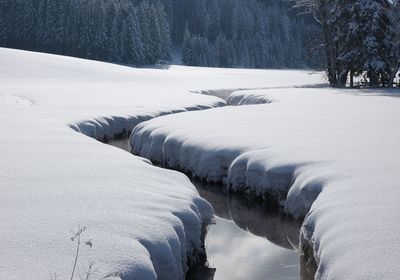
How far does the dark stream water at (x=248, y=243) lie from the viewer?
711 centimetres

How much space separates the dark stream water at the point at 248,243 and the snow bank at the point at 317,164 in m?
0.35

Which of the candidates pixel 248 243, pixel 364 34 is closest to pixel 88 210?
pixel 248 243

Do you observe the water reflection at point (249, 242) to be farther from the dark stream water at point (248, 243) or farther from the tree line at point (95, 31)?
the tree line at point (95, 31)

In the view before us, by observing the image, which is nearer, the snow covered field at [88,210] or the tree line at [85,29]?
the snow covered field at [88,210]

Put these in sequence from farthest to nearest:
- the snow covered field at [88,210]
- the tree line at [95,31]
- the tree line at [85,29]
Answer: the tree line at [95,31]
the tree line at [85,29]
the snow covered field at [88,210]

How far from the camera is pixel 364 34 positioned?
33188mm

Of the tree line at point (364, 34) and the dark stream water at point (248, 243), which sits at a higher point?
the tree line at point (364, 34)

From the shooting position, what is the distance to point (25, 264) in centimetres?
425

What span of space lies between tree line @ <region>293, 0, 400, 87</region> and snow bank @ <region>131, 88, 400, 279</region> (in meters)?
15.2

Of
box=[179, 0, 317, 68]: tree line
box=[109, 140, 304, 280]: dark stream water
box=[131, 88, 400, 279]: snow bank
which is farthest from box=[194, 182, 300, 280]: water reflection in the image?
box=[179, 0, 317, 68]: tree line

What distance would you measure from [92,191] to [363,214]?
3544mm

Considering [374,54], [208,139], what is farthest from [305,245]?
[374,54]

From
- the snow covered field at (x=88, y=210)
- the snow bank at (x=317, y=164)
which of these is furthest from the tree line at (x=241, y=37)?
the snow covered field at (x=88, y=210)

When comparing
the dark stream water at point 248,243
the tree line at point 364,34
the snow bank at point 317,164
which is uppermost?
the tree line at point 364,34
